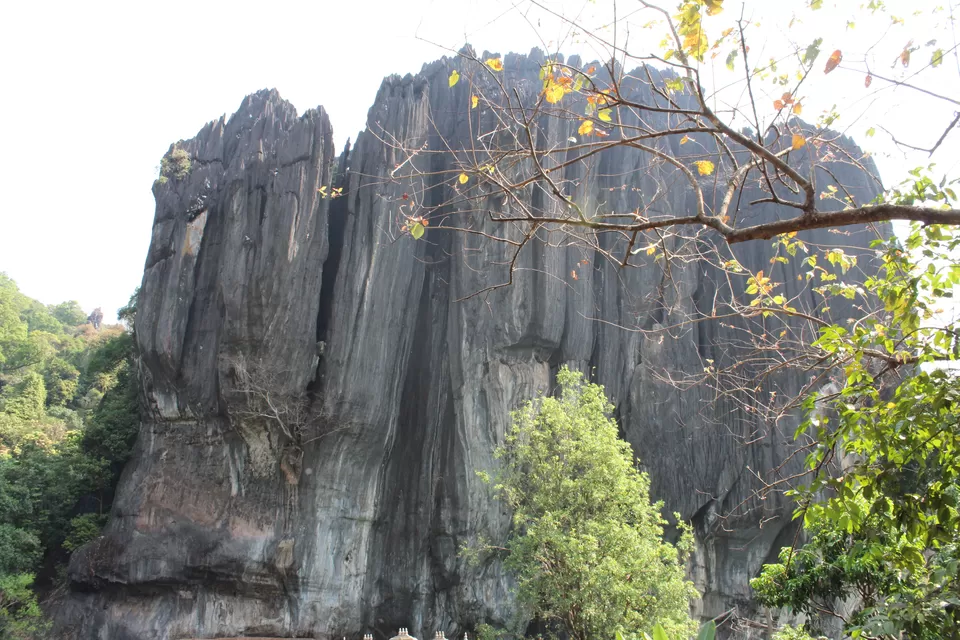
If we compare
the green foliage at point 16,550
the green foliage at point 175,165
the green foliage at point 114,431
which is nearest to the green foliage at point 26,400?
the green foliage at point 114,431

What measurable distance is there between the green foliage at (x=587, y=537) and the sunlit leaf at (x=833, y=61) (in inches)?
290

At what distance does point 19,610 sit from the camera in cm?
1543

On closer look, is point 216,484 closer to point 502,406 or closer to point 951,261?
→ point 502,406

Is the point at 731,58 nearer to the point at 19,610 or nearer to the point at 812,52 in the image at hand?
the point at 812,52

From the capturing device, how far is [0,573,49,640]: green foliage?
48.7 feet

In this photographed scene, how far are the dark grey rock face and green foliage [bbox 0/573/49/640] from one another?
3.07ft

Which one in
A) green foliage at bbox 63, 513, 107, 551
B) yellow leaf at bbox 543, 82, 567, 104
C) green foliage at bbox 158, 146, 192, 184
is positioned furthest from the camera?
green foliage at bbox 158, 146, 192, 184

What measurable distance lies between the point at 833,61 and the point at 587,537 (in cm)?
758

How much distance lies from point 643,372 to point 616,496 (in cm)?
718

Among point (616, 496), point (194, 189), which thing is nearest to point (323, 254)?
point (194, 189)

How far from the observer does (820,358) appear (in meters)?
4.55

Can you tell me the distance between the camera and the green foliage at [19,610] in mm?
14836

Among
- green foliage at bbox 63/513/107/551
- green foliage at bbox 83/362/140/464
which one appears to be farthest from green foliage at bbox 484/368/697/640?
green foliage at bbox 83/362/140/464

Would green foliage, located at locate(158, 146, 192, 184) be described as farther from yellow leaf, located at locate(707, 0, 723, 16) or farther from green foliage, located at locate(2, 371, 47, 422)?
yellow leaf, located at locate(707, 0, 723, 16)
